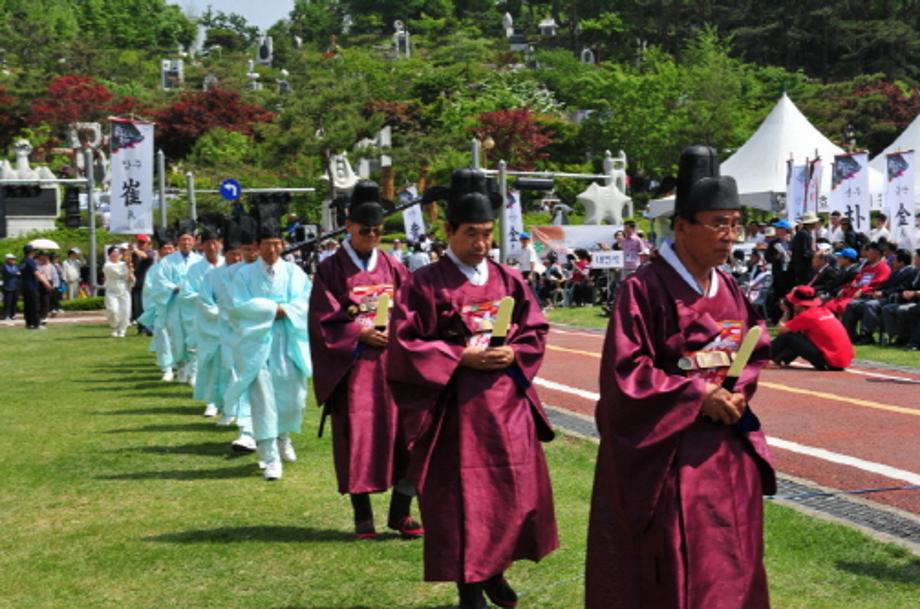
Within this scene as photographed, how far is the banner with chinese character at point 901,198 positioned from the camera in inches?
886

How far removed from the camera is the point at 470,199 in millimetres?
6840

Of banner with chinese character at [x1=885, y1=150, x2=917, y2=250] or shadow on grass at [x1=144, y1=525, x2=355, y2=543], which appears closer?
shadow on grass at [x1=144, y1=525, x2=355, y2=543]

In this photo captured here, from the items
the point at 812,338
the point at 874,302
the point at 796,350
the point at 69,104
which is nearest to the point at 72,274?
the point at 874,302

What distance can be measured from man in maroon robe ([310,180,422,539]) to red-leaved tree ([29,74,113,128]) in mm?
69107

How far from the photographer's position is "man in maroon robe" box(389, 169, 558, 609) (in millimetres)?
6465

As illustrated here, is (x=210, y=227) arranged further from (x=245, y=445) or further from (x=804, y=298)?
(x=804, y=298)

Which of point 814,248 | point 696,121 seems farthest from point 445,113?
point 814,248

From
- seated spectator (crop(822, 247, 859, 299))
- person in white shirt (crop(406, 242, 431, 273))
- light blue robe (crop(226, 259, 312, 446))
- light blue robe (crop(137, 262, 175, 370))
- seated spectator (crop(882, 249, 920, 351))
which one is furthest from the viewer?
person in white shirt (crop(406, 242, 431, 273))

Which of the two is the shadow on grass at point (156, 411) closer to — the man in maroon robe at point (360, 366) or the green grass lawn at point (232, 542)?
the green grass lawn at point (232, 542)

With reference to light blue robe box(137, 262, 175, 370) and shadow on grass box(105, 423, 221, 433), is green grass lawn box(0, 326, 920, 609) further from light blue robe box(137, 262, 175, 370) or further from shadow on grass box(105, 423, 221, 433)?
light blue robe box(137, 262, 175, 370)

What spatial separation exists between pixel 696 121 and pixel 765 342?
57.6m

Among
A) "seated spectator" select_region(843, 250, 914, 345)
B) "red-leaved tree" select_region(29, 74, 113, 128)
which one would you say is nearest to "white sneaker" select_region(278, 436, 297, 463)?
"seated spectator" select_region(843, 250, 914, 345)

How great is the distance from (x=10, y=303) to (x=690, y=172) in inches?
1371

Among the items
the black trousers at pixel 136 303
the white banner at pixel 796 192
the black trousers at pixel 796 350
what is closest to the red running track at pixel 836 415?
the black trousers at pixel 796 350
